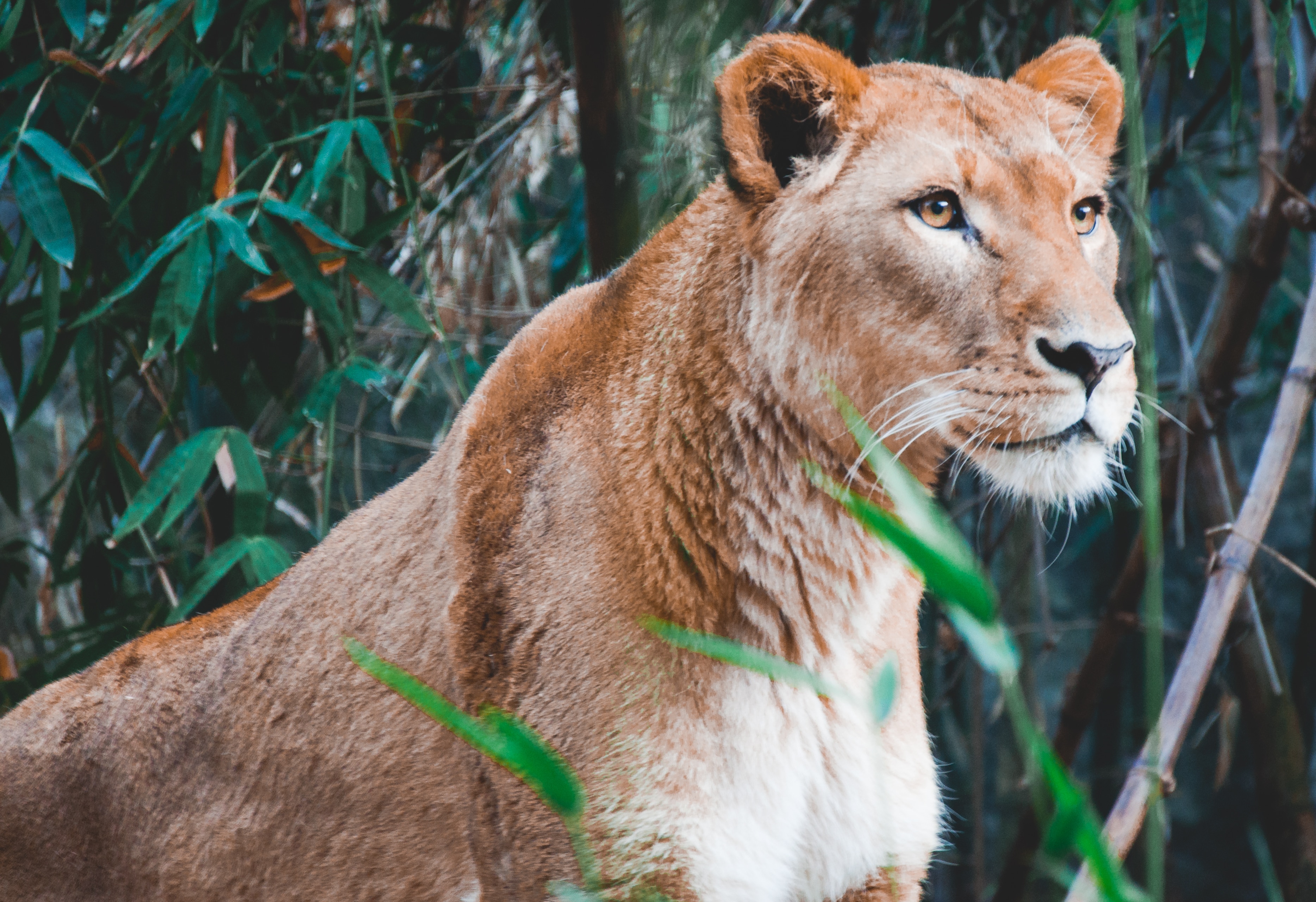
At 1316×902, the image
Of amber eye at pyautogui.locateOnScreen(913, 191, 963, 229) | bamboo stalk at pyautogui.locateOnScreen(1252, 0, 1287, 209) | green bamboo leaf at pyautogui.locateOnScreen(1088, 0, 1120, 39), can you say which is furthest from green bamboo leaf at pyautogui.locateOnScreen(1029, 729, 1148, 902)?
bamboo stalk at pyautogui.locateOnScreen(1252, 0, 1287, 209)

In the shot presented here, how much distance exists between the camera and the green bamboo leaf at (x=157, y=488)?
8.32 ft

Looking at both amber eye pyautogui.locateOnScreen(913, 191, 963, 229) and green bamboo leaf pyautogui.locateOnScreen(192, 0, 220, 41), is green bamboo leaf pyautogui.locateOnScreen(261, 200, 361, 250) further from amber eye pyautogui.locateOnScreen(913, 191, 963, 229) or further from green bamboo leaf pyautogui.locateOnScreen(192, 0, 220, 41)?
amber eye pyautogui.locateOnScreen(913, 191, 963, 229)

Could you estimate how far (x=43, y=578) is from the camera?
15.5 ft

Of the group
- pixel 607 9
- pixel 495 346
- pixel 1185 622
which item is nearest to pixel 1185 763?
pixel 1185 622

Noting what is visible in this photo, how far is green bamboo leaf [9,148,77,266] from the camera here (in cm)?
257

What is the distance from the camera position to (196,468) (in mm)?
2705

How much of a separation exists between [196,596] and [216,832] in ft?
2.67

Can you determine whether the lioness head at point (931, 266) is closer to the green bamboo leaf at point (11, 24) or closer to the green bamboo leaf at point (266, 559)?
the green bamboo leaf at point (266, 559)

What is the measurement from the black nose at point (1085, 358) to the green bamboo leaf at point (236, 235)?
1574 millimetres

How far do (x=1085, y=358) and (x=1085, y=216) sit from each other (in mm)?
424

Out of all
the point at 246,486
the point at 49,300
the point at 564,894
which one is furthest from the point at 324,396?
the point at 564,894

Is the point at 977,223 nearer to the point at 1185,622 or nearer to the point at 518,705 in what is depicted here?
the point at 518,705

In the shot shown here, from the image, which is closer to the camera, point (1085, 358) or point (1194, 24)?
point (1085, 358)

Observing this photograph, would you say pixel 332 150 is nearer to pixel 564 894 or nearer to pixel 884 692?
pixel 564 894
